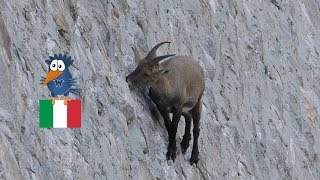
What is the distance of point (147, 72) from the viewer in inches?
467

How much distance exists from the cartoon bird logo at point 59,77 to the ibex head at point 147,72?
2967 millimetres

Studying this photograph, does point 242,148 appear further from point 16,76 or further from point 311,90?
point 16,76

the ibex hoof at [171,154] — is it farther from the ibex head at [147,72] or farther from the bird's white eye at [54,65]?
the bird's white eye at [54,65]

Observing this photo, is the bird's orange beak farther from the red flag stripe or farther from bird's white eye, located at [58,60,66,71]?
the red flag stripe

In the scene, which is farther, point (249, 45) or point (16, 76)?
point (249, 45)

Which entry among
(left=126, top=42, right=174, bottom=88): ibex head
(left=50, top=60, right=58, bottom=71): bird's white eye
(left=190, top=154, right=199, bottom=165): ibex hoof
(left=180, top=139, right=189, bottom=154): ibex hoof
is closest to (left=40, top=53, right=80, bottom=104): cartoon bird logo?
(left=50, top=60, right=58, bottom=71): bird's white eye

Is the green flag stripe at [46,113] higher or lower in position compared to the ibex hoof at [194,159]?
higher

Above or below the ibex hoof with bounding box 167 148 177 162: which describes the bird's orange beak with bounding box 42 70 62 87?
above

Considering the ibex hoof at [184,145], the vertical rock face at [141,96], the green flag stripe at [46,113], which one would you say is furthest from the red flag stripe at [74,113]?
the ibex hoof at [184,145]

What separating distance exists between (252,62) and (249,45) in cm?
45

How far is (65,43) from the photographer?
10688 millimetres

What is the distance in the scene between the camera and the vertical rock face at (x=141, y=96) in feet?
30.6

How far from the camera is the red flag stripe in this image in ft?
28.3

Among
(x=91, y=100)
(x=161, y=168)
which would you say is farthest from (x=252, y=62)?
(x=91, y=100)
